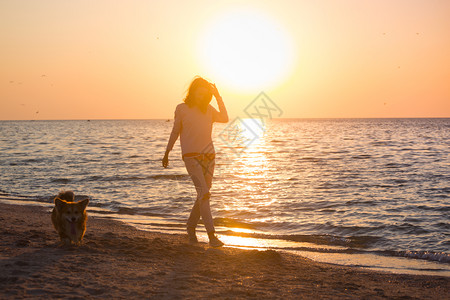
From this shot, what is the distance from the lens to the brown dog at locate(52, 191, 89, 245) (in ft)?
22.1

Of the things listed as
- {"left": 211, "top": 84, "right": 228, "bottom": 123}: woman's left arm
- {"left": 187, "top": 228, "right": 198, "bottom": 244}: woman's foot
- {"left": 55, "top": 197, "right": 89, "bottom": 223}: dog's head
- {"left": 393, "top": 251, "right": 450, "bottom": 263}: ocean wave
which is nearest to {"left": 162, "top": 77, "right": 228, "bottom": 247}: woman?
{"left": 211, "top": 84, "right": 228, "bottom": 123}: woman's left arm

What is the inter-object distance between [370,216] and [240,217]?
10.8ft

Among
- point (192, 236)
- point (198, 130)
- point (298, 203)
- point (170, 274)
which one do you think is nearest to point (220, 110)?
point (198, 130)

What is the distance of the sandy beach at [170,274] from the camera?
15.7 ft

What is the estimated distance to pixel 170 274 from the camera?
558 cm

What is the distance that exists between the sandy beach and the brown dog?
20cm

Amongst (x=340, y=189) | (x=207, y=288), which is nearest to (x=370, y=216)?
(x=340, y=189)

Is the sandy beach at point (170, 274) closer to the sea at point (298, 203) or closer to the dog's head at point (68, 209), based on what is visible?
the dog's head at point (68, 209)

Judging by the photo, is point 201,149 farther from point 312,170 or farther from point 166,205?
point 312,170

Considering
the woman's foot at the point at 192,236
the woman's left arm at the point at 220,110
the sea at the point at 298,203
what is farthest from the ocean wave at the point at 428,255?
the woman's left arm at the point at 220,110

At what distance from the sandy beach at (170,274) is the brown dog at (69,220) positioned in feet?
0.67

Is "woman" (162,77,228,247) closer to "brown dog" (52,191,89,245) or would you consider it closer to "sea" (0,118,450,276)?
"sea" (0,118,450,276)

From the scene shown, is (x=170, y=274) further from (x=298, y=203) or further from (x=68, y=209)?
(x=298, y=203)

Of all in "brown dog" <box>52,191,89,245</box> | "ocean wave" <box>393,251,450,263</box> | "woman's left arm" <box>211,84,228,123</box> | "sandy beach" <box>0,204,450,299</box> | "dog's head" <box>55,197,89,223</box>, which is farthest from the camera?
"ocean wave" <box>393,251,450,263</box>
